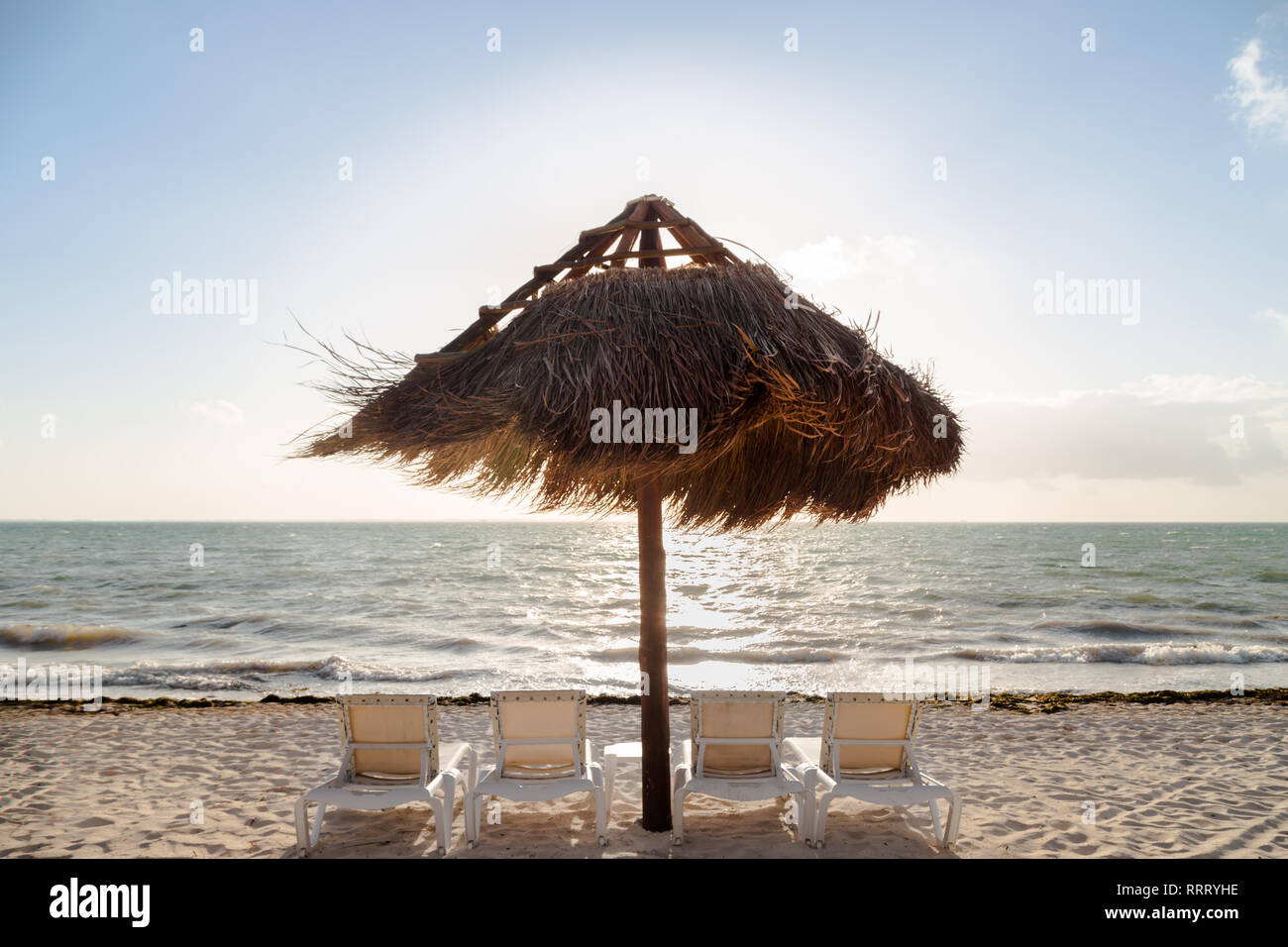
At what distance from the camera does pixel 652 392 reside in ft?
10.6

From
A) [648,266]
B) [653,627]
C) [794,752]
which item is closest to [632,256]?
[648,266]

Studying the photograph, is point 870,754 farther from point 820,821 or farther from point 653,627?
point 653,627

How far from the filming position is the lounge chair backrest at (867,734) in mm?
4230

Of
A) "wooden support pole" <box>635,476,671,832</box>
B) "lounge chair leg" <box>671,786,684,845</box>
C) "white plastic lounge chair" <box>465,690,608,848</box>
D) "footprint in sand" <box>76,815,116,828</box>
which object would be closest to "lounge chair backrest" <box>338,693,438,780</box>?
"white plastic lounge chair" <box>465,690,608,848</box>

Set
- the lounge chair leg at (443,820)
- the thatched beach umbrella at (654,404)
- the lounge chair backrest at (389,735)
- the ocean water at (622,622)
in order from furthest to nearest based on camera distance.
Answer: the ocean water at (622,622), the lounge chair backrest at (389,735), the lounge chair leg at (443,820), the thatched beach umbrella at (654,404)

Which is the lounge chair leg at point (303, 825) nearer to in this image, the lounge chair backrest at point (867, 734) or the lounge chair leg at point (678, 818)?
the lounge chair leg at point (678, 818)

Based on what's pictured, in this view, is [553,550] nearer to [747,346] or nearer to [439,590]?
[439,590]

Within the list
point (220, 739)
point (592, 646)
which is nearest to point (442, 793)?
point (220, 739)

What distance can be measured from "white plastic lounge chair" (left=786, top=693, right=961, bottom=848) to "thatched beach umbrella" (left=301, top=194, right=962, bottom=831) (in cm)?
97

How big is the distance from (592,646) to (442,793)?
11.4m

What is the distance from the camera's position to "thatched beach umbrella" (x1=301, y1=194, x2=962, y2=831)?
320 cm

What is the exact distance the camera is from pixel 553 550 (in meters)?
43.1

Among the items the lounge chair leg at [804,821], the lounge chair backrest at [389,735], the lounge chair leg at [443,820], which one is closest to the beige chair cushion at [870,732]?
the lounge chair leg at [804,821]

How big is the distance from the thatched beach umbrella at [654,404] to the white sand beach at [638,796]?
32.2 inches
